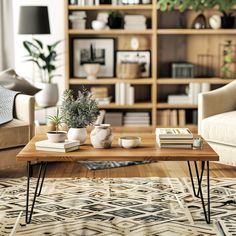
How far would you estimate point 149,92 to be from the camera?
6.61m

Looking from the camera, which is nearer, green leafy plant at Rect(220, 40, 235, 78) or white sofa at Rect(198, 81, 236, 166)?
white sofa at Rect(198, 81, 236, 166)

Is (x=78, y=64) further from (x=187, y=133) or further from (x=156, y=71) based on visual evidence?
(x=187, y=133)

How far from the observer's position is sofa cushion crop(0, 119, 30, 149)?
4.30 meters

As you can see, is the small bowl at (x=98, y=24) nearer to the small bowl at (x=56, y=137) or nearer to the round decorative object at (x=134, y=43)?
the round decorative object at (x=134, y=43)

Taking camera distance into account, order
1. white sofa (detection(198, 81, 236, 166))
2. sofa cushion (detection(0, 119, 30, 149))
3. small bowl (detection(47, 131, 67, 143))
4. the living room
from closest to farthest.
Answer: the living room
small bowl (detection(47, 131, 67, 143))
sofa cushion (detection(0, 119, 30, 149))
white sofa (detection(198, 81, 236, 166))

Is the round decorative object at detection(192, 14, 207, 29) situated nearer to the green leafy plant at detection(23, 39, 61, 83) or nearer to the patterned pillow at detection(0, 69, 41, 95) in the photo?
the green leafy plant at detection(23, 39, 61, 83)

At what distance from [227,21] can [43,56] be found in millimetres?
2044

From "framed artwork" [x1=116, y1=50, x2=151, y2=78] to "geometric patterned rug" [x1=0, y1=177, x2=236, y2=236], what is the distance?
2.37 metres

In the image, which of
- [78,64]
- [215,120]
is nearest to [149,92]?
[78,64]

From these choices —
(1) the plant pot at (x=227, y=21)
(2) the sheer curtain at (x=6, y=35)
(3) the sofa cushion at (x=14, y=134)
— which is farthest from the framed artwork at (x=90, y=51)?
(3) the sofa cushion at (x=14, y=134)

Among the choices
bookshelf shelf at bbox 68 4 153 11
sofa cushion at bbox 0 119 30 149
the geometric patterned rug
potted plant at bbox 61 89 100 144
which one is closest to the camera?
the geometric patterned rug

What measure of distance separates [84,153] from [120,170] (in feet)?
4.69

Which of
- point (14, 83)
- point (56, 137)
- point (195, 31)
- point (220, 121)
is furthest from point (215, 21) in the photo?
point (56, 137)

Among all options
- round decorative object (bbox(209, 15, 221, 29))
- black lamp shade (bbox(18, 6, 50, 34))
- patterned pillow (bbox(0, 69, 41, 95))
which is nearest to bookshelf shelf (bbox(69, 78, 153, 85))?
black lamp shade (bbox(18, 6, 50, 34))
